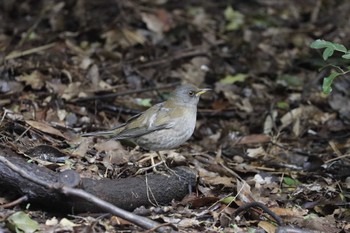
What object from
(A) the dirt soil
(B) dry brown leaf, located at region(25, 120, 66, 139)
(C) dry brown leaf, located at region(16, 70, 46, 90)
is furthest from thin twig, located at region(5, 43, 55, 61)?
(B) dry brown leaf, located at region(25, 120, 66, 139)

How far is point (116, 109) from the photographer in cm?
813

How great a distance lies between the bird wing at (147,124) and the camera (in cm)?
623

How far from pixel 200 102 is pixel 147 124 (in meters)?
2.73

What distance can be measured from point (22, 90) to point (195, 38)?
3.70 metres

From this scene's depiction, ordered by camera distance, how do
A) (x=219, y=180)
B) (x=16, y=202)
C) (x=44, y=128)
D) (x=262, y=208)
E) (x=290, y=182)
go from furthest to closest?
(x=290, y=182)
(x=44, y=128)
(x=219, y=180)
(x=262, y=208)
(x=16, y=202)

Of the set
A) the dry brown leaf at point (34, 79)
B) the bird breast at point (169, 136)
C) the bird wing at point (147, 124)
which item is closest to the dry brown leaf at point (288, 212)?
the bird breast at point (169, 136)

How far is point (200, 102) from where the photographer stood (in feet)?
29.3

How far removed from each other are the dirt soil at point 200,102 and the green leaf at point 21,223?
11 mm

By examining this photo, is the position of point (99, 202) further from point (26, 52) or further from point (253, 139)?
point (26, 52)

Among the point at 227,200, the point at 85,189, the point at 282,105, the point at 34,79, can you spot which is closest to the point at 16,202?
the point at 85,189

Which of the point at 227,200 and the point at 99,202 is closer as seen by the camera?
the point at 99,202

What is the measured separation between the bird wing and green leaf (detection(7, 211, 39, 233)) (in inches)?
71.0

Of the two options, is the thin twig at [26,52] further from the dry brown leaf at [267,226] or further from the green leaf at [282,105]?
the dry brown leaf at [267,226]

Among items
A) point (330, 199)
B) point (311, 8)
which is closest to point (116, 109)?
point (330, 199)
